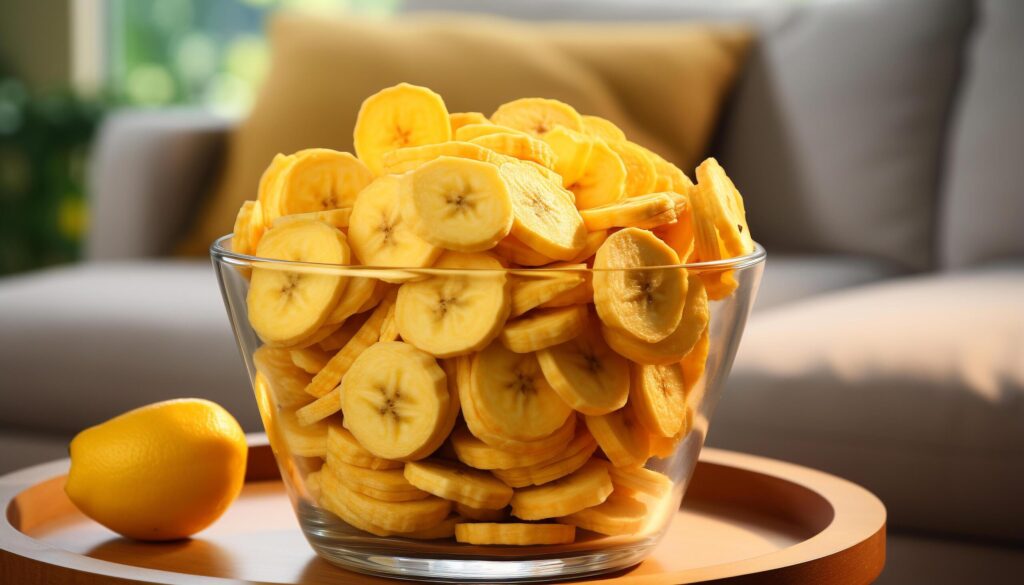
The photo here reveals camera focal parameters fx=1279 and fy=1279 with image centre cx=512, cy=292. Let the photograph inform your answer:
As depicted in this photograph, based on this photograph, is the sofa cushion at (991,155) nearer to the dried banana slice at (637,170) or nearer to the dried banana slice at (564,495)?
the dried banana slice at (637,170)

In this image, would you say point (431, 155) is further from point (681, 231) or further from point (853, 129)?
point (853, 129)

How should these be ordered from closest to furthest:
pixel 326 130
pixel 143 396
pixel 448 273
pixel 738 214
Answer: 1. pixel 448 273
2. pixel 738 214
3. pixel 143 396
4. pixel 326 130

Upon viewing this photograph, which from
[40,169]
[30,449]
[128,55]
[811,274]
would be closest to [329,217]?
[30,449]

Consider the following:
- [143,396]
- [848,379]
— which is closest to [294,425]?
[848,379]

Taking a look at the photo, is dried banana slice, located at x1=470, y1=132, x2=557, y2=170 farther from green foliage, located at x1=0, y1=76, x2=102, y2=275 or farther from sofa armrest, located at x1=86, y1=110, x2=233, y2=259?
green foliage, located at x1=0, y1=76, x2=102, y2=275

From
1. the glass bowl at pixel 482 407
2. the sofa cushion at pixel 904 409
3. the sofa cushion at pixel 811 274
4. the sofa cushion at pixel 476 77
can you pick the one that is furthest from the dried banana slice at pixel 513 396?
the sofa cushion at pixel 476 77

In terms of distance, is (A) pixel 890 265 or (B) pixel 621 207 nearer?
(B) pixel 621 207

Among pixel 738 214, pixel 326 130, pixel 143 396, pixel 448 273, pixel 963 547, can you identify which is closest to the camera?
pixel 448 273

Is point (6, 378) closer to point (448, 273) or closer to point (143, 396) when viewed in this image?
point (143, 396)
